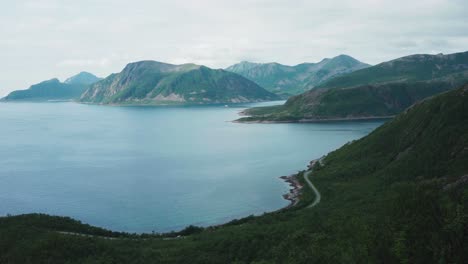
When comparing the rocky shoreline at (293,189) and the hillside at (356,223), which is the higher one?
the hillside at (356,223)

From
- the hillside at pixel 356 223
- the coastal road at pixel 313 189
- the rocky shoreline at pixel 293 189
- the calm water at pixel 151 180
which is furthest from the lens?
the rocky shoreline at pixel 293 189

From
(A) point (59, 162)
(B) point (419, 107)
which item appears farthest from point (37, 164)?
(B) point (419, 107)

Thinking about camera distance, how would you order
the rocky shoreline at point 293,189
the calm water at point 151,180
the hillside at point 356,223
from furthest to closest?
the rocky shoreline at point 293,189, the calm water at point 151,180, the hillside at point 356,223

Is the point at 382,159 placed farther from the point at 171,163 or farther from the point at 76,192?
the point at 76,192

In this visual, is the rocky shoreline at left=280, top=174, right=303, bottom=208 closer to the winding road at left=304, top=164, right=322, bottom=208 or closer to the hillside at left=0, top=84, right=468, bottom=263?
the hillside at left=0, top=84, right=468, bottom=263

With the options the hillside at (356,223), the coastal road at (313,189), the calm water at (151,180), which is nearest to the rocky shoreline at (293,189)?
the calm water at (151,180)

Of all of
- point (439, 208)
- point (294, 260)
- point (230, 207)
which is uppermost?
point (439, 208)

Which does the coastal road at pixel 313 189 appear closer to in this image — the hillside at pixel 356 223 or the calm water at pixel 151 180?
the hillside at pixel 356 223

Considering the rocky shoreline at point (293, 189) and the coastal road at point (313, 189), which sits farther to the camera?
the rocky shoreline at point (293, 189)
